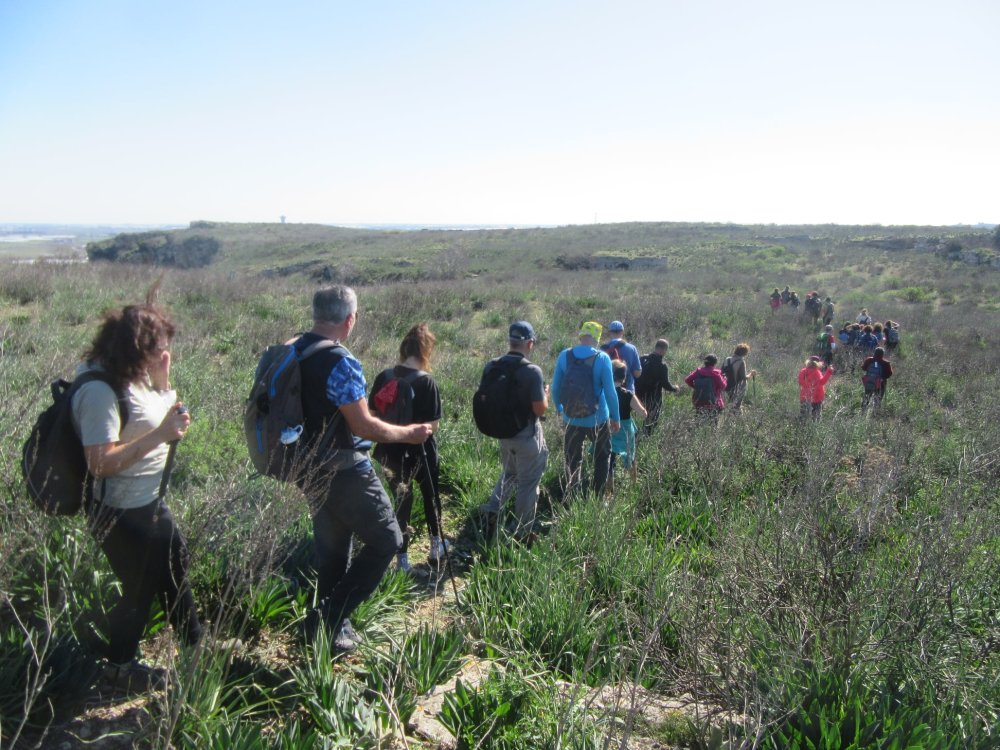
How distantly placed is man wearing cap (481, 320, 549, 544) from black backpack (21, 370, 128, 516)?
258 cm

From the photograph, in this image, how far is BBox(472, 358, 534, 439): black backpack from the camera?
4430mm

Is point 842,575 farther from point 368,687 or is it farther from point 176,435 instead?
point 176,435

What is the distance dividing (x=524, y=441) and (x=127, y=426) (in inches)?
106

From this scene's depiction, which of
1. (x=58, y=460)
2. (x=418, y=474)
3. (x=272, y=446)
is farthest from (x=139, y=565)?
(x=418, y=474)

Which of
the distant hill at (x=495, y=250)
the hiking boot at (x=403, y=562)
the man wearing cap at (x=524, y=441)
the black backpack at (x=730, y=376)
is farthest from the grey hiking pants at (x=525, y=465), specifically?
the distant hill at (x=495, y=250)

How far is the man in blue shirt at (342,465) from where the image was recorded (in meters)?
2.78

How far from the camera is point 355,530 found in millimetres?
2895

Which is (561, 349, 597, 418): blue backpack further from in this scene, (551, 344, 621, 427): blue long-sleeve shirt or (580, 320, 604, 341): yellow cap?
(580, 320, 604, 341): yellow cap

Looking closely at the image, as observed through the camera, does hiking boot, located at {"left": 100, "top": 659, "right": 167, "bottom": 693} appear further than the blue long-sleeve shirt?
No

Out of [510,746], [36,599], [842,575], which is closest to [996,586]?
[842,575]

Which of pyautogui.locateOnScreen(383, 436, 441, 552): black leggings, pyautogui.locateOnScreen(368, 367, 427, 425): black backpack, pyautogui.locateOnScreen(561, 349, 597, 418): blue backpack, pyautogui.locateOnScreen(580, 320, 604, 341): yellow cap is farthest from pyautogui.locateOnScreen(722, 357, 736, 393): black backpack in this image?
pyautogui.locateOnScreen(368, 367, 427, 425): black backpack

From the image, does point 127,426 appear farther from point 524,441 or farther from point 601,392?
point 601,392

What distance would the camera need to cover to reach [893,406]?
1092 cm

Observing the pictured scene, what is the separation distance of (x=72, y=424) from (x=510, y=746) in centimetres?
202
